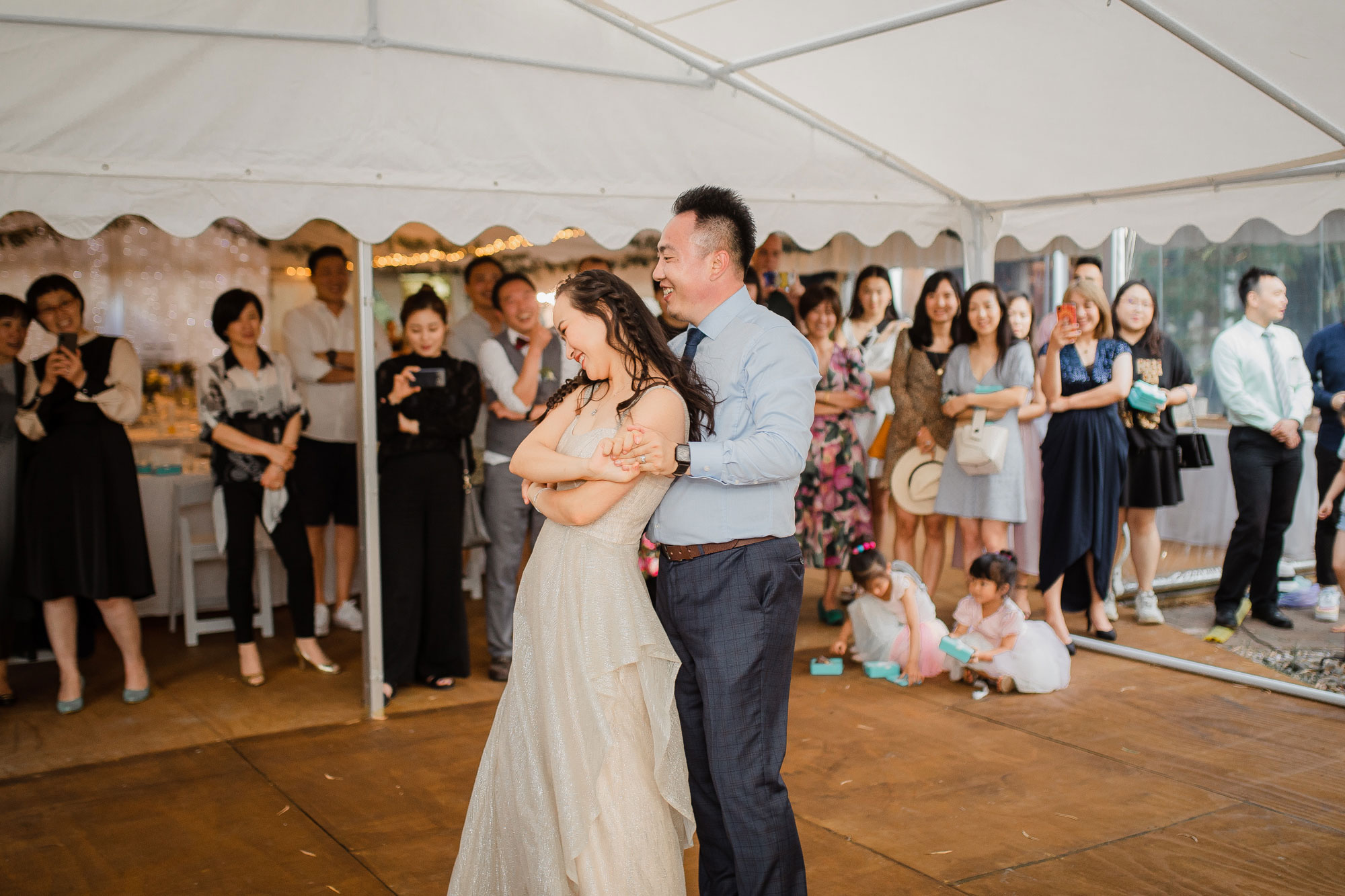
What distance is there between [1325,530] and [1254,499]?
24.0 inches

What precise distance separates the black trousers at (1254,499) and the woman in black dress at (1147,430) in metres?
0.31

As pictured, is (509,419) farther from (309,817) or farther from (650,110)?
(309,817)

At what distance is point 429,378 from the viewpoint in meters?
4.70

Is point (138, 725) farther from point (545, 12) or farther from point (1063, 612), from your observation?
point (1063, 612)

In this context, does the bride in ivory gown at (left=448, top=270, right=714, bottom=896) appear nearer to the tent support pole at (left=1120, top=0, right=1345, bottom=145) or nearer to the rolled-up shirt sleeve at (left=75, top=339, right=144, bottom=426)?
the tent support pole at (left=1120, top=0, right=1345, bottom=145)

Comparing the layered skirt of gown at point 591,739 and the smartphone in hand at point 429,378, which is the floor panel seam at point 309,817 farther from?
the smartphone in hand at point 429,378

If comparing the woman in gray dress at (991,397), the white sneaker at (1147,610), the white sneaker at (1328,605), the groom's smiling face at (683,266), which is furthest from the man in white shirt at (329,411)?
the white sneaker at (1328,605)

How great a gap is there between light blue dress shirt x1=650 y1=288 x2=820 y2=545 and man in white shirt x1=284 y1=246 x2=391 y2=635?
142 inches

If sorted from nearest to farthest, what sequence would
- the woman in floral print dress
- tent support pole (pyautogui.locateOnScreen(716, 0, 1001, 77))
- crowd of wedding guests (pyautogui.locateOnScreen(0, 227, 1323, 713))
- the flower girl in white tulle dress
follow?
tent support pole (pyautogui.locateOnScreen(716, 0, 1001, 77))
crowd of wedding guests (pyautogui.locateOnScreen(0, 227, 1323, 713))
the flower girl in white tulle dress
the woman in floral print dress

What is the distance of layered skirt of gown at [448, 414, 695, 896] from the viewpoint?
2434 millimetres

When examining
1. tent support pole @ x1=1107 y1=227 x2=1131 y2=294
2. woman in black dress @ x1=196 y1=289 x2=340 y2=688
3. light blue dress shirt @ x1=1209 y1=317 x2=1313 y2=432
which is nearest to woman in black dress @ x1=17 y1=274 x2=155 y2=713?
woman in black dress @ x1=196 y1=289 x2=340 y2=688

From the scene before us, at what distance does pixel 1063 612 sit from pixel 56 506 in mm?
4971

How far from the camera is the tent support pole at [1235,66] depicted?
12.6 feet

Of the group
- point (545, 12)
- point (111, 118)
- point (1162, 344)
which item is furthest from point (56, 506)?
point (1162, 344)
